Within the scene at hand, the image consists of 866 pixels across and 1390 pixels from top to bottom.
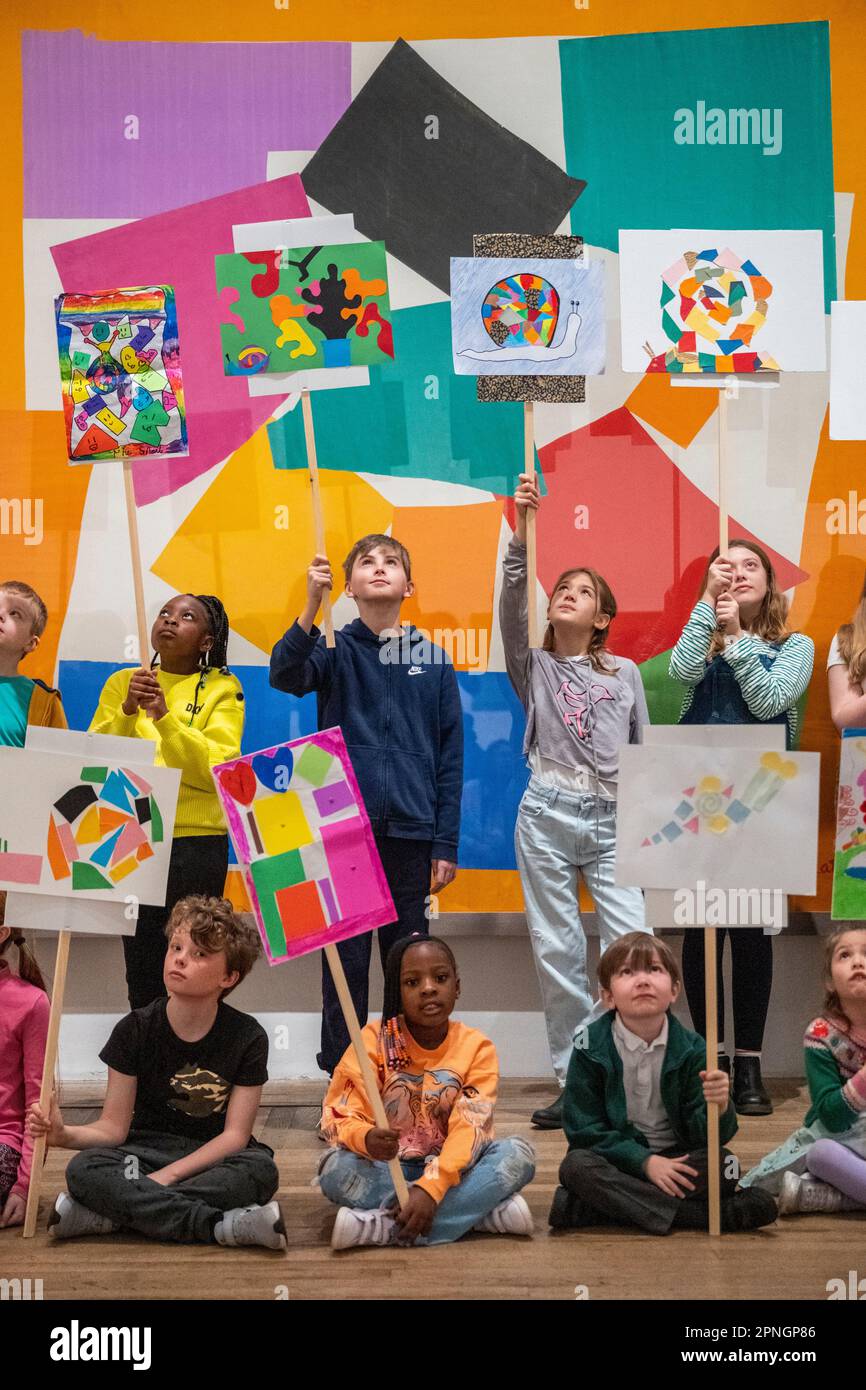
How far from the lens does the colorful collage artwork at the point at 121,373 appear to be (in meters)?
3.41

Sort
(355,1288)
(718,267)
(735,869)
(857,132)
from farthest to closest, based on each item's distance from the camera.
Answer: (857,132) → (718,267) → (735,869) → (355,1288)

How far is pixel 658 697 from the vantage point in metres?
4.20

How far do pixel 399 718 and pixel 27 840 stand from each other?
3.31ft

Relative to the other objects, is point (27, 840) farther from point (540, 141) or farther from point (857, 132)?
point (857, 132)

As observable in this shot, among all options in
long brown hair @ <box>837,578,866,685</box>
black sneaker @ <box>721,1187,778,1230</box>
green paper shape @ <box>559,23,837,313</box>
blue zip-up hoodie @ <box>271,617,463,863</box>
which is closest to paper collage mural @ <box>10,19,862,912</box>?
green paper shape @ <box>559,23,837,313</box>

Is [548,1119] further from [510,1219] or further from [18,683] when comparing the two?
[18,683]

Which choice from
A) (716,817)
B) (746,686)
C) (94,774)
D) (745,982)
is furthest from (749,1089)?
(94,774)

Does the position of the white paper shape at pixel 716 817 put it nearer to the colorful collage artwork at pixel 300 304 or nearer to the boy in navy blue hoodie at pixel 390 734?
the boy in navy blue hoodie at pixel 390 734

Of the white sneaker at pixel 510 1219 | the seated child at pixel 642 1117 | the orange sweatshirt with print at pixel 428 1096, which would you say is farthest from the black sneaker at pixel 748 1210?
the orange sweatshirt with print at pixel 428 1096

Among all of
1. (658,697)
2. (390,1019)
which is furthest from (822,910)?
(390,1019)

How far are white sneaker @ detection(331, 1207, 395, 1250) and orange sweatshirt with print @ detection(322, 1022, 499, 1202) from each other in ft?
0.38

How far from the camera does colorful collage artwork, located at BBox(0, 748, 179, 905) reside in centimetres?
300

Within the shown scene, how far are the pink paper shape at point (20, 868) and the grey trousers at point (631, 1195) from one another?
120 cm

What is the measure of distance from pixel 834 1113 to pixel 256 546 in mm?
2159
